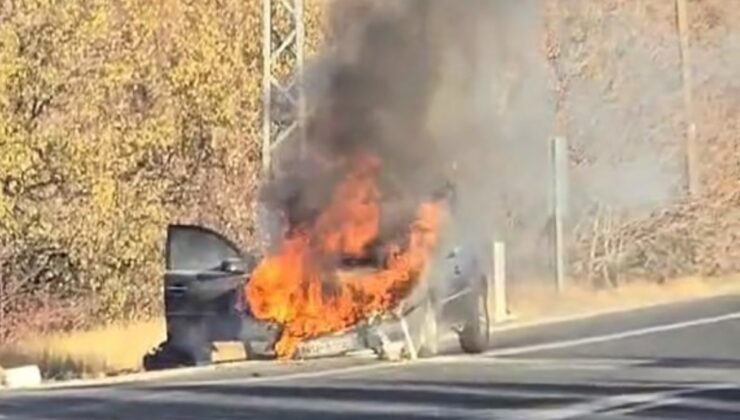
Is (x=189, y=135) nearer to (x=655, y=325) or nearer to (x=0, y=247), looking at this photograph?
(x=0, y=247)

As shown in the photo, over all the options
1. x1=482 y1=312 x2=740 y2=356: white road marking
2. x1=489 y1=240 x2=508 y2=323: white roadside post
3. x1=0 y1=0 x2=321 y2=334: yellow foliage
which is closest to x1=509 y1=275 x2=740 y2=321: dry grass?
x1=489 y1=240 x2=508 y2=323: white roadside post

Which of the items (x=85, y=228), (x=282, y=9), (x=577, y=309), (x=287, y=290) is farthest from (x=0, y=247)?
(x=287, y=290)

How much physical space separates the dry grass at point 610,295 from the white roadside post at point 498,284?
412mm

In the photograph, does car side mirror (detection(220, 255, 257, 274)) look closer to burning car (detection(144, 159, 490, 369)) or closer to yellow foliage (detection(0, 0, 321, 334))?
burning car (detection(144, 159, 490, 369))

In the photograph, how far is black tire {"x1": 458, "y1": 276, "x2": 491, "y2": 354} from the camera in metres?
23.2

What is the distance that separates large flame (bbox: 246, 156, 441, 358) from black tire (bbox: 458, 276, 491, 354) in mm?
1228

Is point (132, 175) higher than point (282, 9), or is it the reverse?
point (282, 9)

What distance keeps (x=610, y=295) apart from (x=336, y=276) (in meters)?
15.9

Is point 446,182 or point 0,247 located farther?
point 0,247

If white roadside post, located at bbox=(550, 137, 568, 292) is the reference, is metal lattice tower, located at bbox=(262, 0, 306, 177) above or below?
above

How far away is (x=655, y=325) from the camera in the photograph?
91.4 ft

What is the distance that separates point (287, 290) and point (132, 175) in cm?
1126

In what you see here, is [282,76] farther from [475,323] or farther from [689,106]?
[689,106]

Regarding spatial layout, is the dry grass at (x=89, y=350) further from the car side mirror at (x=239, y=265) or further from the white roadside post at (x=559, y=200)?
the white roadside post at (x=559, y=200)
